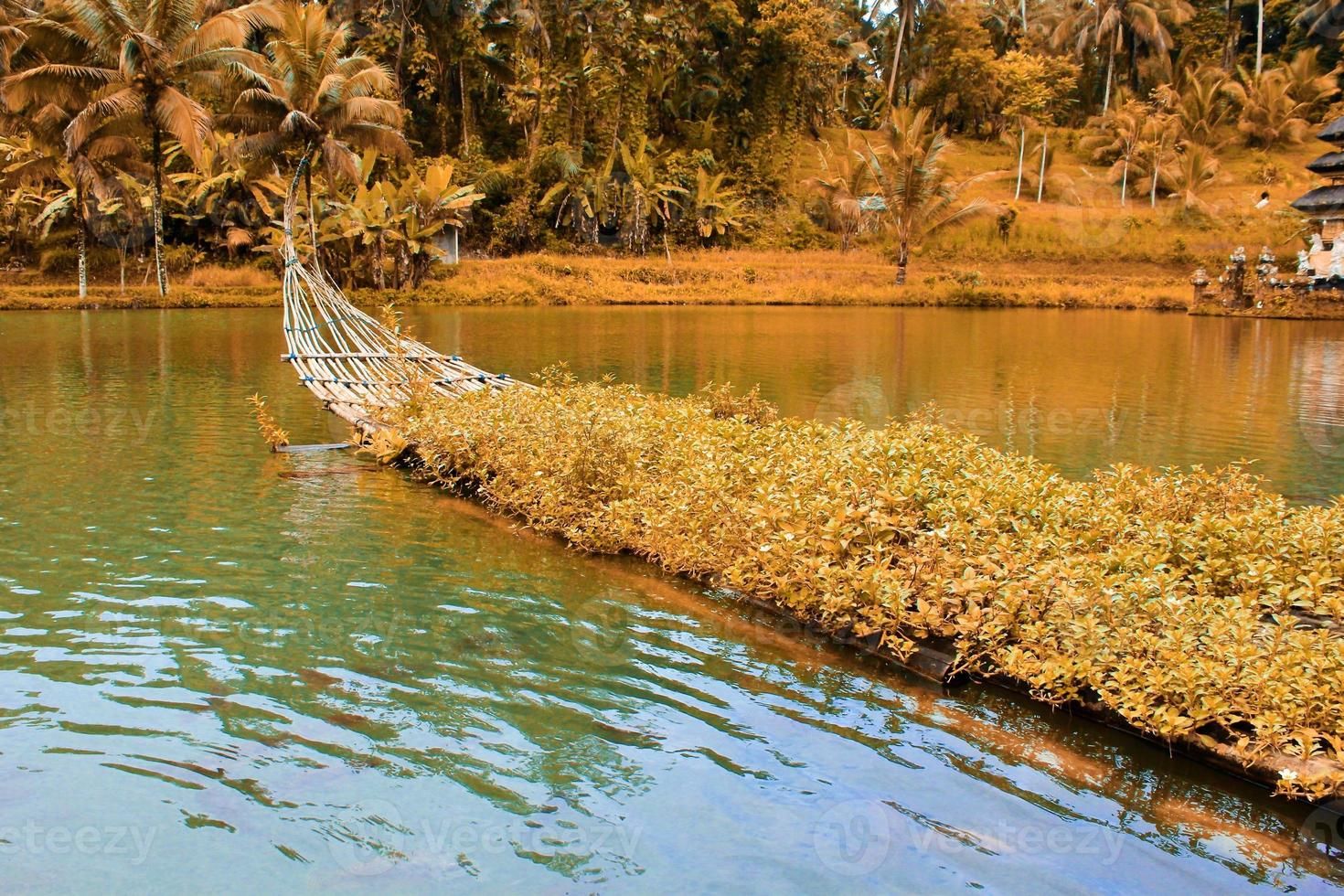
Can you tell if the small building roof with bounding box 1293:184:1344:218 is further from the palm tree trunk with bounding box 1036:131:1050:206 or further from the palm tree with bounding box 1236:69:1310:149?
the palm tree with bounding box 1236:69:1310:149

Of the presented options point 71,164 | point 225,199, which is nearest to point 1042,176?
point 225,199

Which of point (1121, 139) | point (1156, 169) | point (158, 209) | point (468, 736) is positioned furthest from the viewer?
point (1121, 139)

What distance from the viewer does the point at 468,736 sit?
3443mm

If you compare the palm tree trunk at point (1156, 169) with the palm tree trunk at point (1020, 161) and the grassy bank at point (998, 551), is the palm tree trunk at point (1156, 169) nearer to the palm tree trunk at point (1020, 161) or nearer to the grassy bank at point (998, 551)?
the palm tree trunk at point (1020, 161)

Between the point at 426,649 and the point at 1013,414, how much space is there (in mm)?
7015

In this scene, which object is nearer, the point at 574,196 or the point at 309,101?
the point at 309,101

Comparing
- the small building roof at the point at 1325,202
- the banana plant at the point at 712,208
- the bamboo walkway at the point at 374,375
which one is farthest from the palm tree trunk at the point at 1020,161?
the bamboo walkway at the point at 374,375

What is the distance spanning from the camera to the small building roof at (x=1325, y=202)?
19844mm

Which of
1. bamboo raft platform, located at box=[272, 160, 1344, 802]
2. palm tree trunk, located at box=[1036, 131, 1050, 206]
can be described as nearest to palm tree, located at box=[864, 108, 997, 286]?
palm tree trunk, located at box=[1036, 131, 1050, 206]

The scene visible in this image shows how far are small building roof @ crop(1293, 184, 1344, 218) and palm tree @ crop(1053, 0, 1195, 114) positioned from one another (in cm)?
1852

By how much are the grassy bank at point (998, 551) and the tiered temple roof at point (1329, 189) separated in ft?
61.0

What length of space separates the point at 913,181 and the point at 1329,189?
8.73 metres

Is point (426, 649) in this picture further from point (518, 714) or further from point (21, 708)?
point (21, 708)

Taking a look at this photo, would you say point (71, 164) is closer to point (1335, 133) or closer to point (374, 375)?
point (374, 375)
